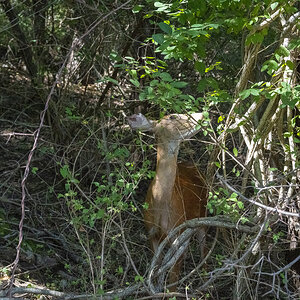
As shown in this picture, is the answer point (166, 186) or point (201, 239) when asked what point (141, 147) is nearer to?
point (166, 186)

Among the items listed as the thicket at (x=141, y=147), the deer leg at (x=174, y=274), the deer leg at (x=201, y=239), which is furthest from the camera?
the deer leg at (x=201, y=239)

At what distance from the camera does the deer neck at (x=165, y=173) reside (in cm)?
639

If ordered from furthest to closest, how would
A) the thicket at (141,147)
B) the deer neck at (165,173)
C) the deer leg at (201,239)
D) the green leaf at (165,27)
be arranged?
the deer leg at (201,239) → the deer neck at (165,173) → the thicket at (141,147) → the green leaf at (165,27)

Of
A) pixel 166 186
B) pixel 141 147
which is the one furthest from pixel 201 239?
pixel 141 147

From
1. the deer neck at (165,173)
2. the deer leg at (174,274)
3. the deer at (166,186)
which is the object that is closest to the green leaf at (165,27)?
the deer at (166,186)

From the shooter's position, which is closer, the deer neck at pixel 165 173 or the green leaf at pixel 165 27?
the green leaf at pixel 165 27

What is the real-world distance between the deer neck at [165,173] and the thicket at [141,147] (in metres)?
0.21

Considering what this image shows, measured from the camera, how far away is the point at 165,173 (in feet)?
21.0

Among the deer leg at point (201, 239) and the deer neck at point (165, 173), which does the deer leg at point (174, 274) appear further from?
the deer neck at point (165, 173)

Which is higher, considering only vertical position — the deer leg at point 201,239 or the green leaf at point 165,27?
the green leaf at point 165,27

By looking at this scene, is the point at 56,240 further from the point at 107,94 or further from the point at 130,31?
the point at 130,31

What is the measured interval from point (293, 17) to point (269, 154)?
146cm

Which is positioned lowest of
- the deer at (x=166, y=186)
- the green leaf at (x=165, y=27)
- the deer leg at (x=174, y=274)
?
the deer leg at (x=174, y=274)

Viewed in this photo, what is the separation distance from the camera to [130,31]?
800 cm
